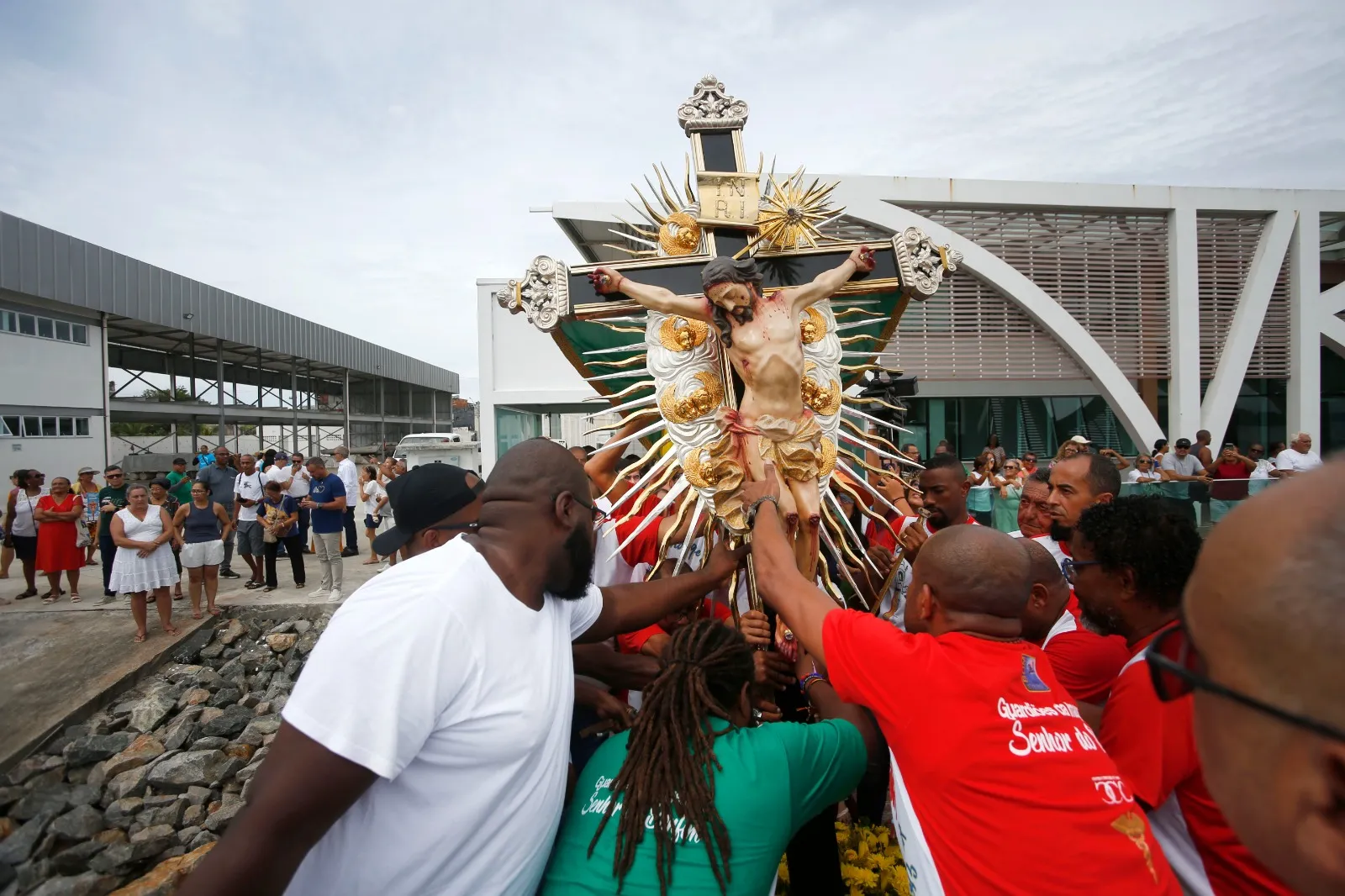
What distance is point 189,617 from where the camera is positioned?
763 cm

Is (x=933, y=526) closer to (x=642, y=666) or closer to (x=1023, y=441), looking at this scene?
(x=642, y=666)

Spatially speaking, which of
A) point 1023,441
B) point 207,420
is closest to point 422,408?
point 207,420

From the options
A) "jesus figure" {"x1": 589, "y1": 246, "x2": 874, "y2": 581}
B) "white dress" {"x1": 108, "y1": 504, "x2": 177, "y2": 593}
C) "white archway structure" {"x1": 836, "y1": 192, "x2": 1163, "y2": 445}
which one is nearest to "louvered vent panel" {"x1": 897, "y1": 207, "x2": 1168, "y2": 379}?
"white archway structure" {"x1": 836, "y1": 192, "x2": 1163, "y2": 445}

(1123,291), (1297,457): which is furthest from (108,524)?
(1123,291)

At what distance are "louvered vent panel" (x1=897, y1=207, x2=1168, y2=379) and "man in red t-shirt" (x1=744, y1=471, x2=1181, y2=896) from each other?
1209 cm

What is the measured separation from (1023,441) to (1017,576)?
16215 millimetres

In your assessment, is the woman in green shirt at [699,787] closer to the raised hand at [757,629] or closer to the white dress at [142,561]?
the raised hand at [757,629]

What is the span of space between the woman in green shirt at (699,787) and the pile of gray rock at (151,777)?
383 cm

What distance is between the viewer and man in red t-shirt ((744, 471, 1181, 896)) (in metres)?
1.40

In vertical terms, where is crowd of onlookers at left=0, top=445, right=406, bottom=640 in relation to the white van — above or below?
below

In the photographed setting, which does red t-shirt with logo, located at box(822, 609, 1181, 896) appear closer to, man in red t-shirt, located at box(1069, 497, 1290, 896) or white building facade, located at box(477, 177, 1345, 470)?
man in red t-shirt, located at box(1069, 497, 1290, 896)

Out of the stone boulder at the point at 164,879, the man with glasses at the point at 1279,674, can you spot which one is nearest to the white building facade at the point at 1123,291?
the stone boulder at the point at 164,879

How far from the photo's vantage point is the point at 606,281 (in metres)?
2.54

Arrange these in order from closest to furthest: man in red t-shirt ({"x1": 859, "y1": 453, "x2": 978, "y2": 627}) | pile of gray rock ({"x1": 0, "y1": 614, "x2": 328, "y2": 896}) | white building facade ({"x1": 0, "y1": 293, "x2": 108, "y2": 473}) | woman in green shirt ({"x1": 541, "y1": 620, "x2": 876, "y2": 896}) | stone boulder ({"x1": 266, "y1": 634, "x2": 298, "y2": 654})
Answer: woman in green shirt ({"x1": 541, "y1": 620, "x2": 876, "y2": 896}) → man in red t-shirt ({"x1": 859, "y1": 453, "x2": 978, "y2": 627}) → pile of gray rock ({"x1": 0, "y1": 614, "x2": 328, "y2": 896}) → stone boulder ({"x1": 266, "y1": 634, "x2": 298, "y2": 654}) → white building facade ({"x1": 0, "y1": 293, "x2": 108, "y2": 473})
